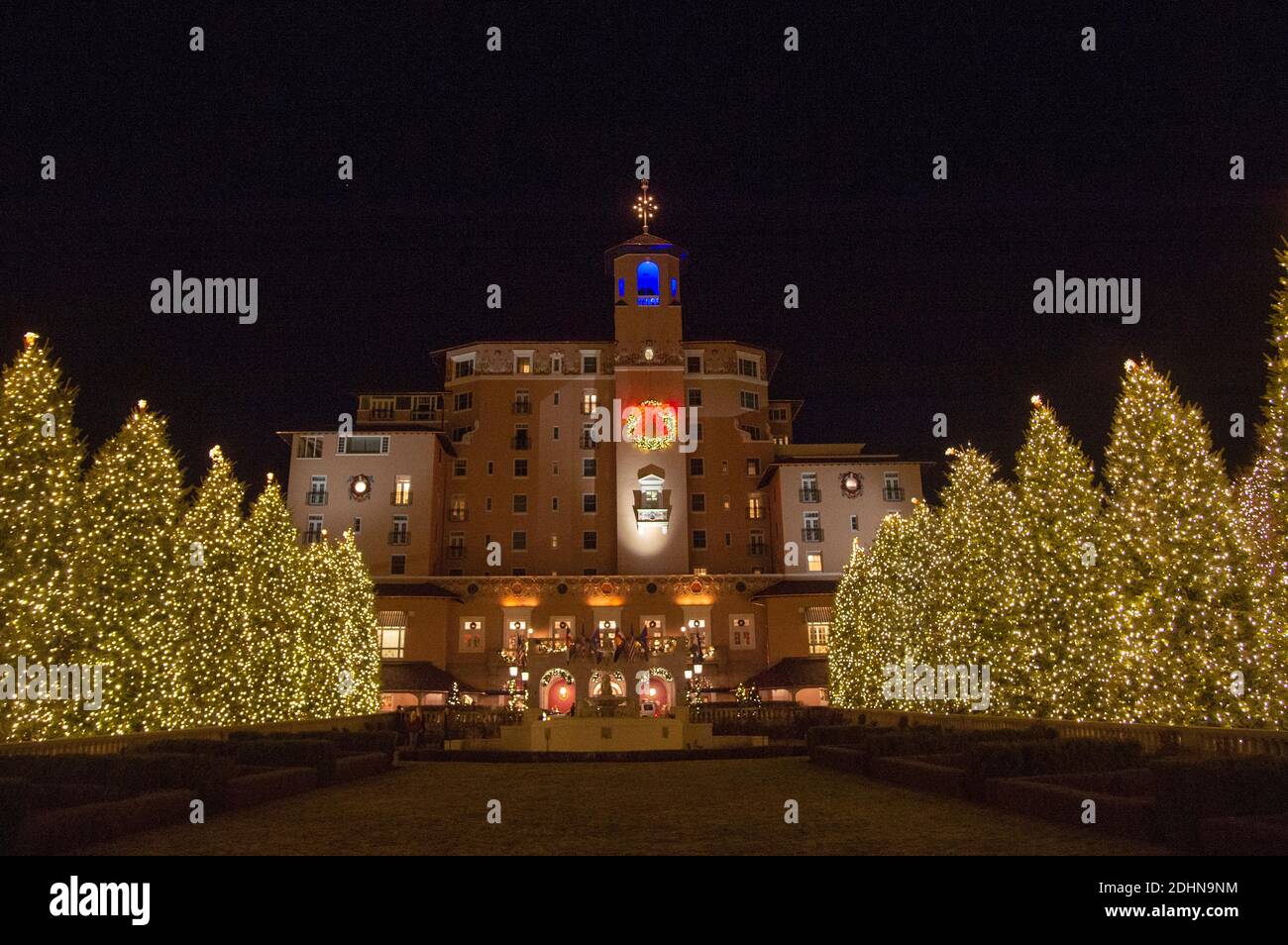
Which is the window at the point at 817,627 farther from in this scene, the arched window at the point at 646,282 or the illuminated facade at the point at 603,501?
the arched window at the point at 646,282

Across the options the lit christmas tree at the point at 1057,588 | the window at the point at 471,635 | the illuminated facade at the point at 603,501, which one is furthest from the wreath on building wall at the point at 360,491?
the lit christmas tree at the point at 1057,588

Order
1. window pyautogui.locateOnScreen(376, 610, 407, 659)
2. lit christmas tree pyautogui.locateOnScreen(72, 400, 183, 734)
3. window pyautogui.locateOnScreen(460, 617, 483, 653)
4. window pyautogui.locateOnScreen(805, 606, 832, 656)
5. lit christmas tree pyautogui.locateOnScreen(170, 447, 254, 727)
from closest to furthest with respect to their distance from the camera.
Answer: lit christmas tree pyautogui.locateOnScreen(72, 400, 183, 734) → lit christmas tree pyautogui.locateOnScreen(170, 447, 254, 727) → window pyautogui.locateOnScreen(376, 610, 407, 659) → window pyautogui.locateOnScreen(805, 606, 832, 656) → window pyautogui.locateOnScreen(460, 617, 483, 653)

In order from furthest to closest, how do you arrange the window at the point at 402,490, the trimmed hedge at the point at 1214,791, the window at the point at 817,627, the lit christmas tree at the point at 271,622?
the window at the point at 402,490 → the window at the point at 817,627 → the lit christmas tree at the point at 271,622 → the trimmed hedge at the point at 1214,791

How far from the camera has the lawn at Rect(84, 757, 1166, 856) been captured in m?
12.9

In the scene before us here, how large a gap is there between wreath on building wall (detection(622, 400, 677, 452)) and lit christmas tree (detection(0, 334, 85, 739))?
51.4m

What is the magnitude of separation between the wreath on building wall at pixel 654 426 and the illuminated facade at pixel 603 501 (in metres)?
0.12

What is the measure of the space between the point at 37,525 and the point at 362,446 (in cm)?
5095

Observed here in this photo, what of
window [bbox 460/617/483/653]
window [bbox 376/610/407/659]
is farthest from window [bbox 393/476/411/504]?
window [bbox 460/617/483/653]

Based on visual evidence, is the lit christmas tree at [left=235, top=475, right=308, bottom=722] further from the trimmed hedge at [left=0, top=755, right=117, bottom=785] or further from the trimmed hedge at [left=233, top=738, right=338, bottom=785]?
the trimmed hedge at [left=0, top=755, right=117, bottom=785]

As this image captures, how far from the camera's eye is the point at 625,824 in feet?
51.0

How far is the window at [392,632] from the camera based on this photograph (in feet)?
229

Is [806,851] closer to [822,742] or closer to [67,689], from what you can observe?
[822,742]

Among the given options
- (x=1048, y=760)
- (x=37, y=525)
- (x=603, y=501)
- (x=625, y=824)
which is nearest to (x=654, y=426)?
(x=603, y=501)
